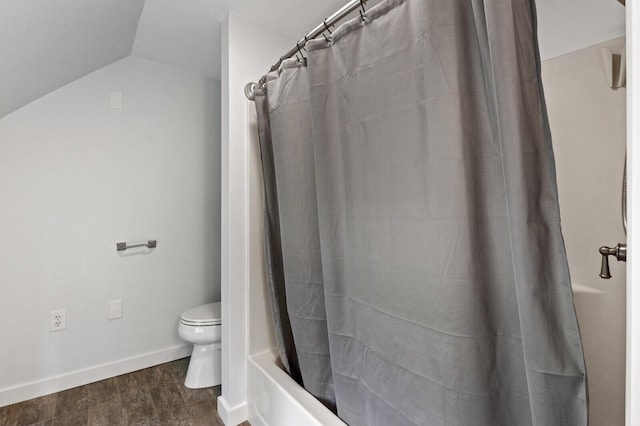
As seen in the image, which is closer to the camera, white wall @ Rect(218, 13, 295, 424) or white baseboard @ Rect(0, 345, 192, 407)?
white wall @ Rect(218, 13, 295, 424)

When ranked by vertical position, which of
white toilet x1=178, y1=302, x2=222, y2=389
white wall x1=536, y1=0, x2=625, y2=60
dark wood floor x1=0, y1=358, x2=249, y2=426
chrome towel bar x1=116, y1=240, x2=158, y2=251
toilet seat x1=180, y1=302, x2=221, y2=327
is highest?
white wall x1=536, y1=0, x2=625, y2=60

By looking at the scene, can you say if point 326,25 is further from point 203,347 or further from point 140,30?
point 203,347

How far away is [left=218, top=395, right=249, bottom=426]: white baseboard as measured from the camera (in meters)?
1.61

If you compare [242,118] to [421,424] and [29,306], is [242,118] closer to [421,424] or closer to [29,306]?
[421,424]

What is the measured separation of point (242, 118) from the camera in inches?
66.3

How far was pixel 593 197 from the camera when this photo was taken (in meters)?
1.18

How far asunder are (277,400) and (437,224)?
112 cm

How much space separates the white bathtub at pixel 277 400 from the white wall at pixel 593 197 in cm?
96

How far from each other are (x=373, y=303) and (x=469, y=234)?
427mm

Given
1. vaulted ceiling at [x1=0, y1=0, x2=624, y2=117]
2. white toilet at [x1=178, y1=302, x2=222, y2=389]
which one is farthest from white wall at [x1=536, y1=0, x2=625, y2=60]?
white toilet at [x1=178, y1=302, x2=222, y2=389]

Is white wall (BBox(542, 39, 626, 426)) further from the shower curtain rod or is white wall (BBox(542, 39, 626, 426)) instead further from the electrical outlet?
the electrical outlet

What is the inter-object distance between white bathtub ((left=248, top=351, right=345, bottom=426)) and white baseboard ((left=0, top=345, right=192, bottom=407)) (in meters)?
0.97

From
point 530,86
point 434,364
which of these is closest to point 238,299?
point 434,364

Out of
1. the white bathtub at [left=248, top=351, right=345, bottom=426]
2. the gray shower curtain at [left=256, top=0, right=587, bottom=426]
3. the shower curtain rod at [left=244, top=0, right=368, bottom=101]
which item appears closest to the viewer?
the gray shower curtain at [left=256, top=0, right=587, bottom=426]
